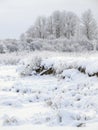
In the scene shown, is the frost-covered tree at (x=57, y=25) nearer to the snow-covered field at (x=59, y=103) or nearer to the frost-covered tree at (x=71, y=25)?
the frost-covered tree at (x=71, y=25)

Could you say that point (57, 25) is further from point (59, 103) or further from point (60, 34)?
point (59, 103)

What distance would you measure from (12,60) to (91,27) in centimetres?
3477

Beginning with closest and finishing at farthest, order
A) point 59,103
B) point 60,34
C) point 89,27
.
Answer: point 59,103 → point 89,27 → point 60,34

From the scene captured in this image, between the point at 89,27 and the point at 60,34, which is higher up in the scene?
the point at 89,27

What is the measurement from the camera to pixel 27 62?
55.4 feet

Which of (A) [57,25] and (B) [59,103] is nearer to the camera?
(B) [59,103]

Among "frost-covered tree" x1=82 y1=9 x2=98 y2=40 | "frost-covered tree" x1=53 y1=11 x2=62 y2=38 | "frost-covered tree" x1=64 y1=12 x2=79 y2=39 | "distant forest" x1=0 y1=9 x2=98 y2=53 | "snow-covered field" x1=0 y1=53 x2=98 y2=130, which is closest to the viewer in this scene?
"snow-covered field" x1=0 y1=53 x2=98 y2=130

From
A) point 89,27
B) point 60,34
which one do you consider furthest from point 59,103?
point 60,34

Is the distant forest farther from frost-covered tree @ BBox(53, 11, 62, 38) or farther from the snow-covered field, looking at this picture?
the snow-covered field

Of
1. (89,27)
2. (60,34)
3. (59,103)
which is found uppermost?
(59,103)

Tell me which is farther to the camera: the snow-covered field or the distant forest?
the distant forest

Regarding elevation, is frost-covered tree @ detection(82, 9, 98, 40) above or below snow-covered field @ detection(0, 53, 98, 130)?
below

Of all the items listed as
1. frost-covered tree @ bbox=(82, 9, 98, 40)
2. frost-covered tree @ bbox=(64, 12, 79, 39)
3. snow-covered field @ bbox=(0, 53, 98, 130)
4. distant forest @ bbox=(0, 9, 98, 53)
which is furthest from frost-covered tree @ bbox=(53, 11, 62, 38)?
snow-covered field @ bbox=(0, 53, 98, 130)

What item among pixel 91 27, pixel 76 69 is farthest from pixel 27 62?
pixel 91 27
